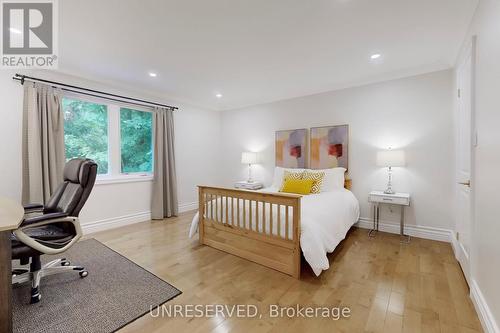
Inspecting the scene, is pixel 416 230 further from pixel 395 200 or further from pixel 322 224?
pixel 322 224

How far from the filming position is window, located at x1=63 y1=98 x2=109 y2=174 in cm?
336

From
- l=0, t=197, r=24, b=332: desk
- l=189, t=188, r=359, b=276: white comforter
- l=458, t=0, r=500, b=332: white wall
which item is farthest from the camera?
l=189, t=188, r=359, b=276: white comforter

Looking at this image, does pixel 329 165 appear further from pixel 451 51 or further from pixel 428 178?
pixel 451 51

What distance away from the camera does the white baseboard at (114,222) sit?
3.44 meters

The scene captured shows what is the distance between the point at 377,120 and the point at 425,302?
2.56 m

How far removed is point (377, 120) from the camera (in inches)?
138

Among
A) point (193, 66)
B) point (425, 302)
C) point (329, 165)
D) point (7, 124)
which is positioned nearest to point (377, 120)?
point (329, 165)

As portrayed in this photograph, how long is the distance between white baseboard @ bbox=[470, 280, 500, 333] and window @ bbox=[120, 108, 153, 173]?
460cm

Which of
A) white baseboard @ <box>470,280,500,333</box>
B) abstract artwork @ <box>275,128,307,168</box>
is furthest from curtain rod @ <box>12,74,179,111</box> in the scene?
white baseboard @ <box>470,280,500,333</box>

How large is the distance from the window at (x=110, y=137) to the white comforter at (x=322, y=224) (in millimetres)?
1935

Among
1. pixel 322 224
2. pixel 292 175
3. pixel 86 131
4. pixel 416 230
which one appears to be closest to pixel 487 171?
pixel 322 224

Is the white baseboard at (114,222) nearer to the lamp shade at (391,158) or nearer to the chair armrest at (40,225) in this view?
the chair armrest at (40,225)

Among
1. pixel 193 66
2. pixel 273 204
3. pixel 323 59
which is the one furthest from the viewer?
pixel 193 66

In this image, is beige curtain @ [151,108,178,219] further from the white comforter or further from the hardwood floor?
the white comforter
